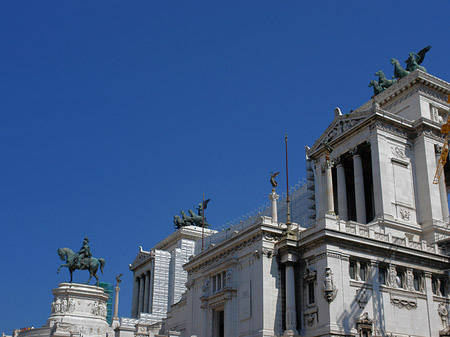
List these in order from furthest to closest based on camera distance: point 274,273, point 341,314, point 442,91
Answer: point 442,91
point 274,273
point 341,314

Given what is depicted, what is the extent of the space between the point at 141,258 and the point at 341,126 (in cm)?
5323

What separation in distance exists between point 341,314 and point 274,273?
6.86 meters

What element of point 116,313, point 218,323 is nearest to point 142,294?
point 116,313

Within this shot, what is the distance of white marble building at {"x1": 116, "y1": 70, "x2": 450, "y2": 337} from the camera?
157 feet

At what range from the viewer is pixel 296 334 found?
47.4 m

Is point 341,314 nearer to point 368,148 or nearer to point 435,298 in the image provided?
point 435,298

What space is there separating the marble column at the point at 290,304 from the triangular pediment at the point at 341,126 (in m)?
19.9

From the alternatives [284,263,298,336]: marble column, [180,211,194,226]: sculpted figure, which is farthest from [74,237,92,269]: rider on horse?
[180,211,194,226]: sculpted figure

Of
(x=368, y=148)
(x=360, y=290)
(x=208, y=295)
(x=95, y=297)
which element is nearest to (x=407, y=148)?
(x=368, y=148)

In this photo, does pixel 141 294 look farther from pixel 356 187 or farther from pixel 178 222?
pixel 356 187

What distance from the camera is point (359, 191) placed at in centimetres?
6425

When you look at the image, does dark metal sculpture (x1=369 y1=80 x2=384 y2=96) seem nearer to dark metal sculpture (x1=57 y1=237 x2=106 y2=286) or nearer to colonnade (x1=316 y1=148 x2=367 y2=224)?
colonnade (x1=316 y1=148 x2=367 y2=224)

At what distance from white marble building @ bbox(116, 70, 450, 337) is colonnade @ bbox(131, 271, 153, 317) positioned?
110 ft

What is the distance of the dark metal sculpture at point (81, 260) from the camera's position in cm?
6450
